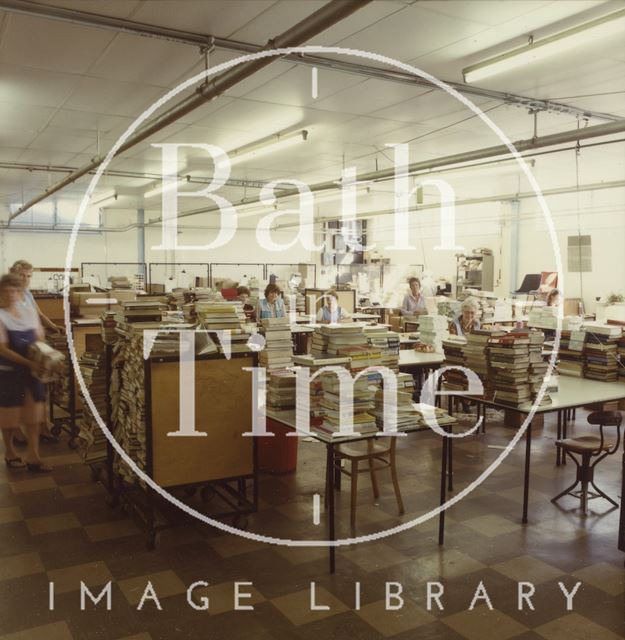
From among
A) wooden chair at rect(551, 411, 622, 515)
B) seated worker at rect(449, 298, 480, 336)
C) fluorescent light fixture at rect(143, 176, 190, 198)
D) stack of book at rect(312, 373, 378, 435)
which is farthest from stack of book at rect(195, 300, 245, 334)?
fluorescent light fixture at rect(143, 176, 190, 198)

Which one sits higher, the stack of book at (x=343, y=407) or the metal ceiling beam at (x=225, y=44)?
the metal ceiling beam at (x=225, y=44)

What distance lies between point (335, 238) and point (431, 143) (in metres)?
11.8

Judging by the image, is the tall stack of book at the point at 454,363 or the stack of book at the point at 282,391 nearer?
the stack of book at the point at 282,391

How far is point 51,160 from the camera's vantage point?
1146 centimetres

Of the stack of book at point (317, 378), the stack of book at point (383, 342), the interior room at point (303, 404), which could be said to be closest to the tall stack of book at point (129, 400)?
the interior room at point (303, 404)

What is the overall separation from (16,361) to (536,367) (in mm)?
3601

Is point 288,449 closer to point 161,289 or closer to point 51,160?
point 51,160

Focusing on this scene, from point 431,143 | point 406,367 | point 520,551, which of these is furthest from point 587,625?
point 431,143

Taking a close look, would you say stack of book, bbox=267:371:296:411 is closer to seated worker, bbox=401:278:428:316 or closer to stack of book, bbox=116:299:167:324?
stack of book, bbox=116:299:167:324

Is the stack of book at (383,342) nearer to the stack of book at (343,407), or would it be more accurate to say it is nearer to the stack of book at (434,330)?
the stack of book at (343,407)

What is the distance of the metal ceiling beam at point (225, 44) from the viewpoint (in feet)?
15.6

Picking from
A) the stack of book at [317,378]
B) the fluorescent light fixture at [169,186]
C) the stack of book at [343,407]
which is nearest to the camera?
the stack of book at [343,407]

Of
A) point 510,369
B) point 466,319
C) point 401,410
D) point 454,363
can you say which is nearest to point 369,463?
point 401,410

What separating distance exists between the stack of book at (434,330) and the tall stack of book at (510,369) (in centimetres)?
221
